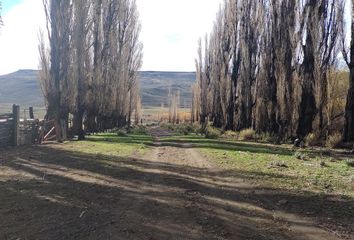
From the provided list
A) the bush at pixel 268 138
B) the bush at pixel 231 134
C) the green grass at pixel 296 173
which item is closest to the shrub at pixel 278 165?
the green grass at pixel 296 173

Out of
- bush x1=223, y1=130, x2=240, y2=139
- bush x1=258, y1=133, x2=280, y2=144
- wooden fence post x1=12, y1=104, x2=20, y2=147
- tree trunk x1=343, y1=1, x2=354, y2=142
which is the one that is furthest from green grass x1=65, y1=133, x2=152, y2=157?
bush x1=223, y1=130, x2=240, y2=139

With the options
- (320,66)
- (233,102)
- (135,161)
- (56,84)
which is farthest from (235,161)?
(233,102)

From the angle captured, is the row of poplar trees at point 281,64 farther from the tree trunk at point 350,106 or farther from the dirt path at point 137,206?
the dirt path at point 137,206

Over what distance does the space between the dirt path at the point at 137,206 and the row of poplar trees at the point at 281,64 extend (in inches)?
501

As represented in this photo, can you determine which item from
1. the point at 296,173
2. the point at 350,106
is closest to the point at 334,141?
the point at 350,106

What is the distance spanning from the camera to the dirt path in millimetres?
6133

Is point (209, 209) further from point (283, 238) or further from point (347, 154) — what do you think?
point (347, 154)

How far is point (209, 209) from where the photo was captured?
7.63 meters

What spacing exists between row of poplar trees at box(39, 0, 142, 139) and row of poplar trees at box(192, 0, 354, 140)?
9614 millimetres

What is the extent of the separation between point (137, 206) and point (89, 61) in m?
23.6

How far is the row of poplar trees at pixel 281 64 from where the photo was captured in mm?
24984

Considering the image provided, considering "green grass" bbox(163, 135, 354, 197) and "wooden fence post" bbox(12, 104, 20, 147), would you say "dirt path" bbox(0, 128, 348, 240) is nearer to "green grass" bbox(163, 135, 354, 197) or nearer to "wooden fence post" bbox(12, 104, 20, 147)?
"green grass" bbox(163, 135, 354, 197)

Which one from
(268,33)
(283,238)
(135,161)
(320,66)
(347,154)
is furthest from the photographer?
(268,33)

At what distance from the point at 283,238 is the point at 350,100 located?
1584cm
